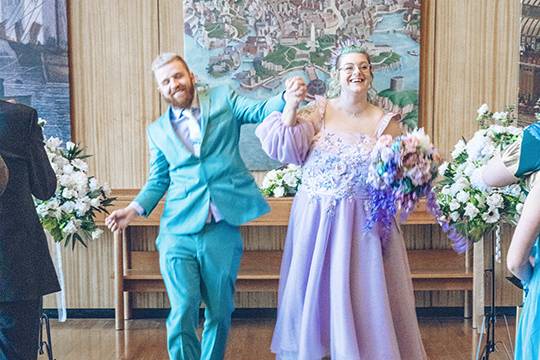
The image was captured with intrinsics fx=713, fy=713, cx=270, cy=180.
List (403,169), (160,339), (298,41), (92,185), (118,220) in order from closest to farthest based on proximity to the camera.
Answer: (403,169) < (118,220) < (92,185) < (160,339) < (298,41)

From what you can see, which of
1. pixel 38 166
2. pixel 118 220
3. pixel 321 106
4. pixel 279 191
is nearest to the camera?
pixel 38 166

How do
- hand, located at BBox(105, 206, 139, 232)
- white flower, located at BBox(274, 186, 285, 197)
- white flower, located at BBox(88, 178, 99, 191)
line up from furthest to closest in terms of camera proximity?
white flower, located at BBox(274, 186, 285, 197) < white flower, located at BBox(88, 178, 99, 191) < hand, located at BBox(105, 206, 139, 232)

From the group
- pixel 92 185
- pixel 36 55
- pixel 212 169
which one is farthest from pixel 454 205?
pixel 36 55

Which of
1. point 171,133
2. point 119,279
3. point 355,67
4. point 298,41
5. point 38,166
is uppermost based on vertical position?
point 298,41

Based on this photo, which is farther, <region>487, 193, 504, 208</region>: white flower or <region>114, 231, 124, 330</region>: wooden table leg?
<region>114, 231, 124, 330</region>: wooden table leg

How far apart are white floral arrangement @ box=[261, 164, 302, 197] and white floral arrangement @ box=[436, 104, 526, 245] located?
51.5 inches

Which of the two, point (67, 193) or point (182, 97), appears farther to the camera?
point (67, 193)

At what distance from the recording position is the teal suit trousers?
3.16 meters

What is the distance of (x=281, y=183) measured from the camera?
195 inches

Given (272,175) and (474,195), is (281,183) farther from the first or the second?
(474,195)

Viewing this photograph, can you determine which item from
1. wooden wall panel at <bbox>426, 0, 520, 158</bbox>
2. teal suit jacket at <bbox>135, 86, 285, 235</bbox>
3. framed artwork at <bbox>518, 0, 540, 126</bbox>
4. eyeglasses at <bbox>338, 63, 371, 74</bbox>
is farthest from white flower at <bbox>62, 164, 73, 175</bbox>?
framed artwork at <bbox>518, 0, 540, 126</bbox>

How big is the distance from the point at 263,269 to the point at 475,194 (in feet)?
5.83

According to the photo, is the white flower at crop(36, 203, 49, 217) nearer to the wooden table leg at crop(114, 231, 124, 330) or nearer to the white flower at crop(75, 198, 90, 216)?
the white flower at crop(75, 198, 90, 216)

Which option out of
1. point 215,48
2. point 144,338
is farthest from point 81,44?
point 144,338
